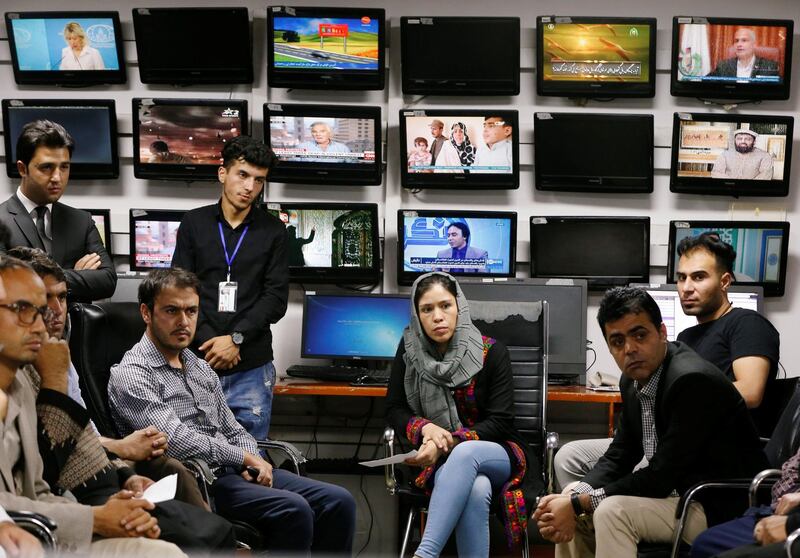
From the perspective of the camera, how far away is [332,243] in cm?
501

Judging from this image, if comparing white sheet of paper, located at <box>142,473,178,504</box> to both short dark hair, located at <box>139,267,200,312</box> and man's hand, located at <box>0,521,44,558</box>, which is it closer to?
man's hand, located at <box>0,521,44,558</box>

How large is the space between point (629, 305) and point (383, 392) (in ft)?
5.24

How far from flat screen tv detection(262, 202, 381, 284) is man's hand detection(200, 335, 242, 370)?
1.17m

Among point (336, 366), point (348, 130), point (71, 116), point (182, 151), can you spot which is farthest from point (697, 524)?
point (71, 116)

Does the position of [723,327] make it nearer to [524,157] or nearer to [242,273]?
[524,157]

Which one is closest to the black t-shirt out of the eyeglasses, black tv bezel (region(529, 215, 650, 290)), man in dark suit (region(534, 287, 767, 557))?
man in dark suit (region(534, 287, 767, 557))

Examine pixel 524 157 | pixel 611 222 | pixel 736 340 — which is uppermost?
pixel 524 157

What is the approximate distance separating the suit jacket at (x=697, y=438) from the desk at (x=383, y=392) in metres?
1.32

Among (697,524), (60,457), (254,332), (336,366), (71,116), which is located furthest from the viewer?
(71,116)

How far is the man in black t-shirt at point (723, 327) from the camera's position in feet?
11.4

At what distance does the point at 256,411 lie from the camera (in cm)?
393

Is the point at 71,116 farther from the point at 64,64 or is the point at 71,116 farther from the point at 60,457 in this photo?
the point at 60,457

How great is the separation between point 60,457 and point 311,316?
2.46 metres

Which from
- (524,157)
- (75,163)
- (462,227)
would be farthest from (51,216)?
(524,157)
